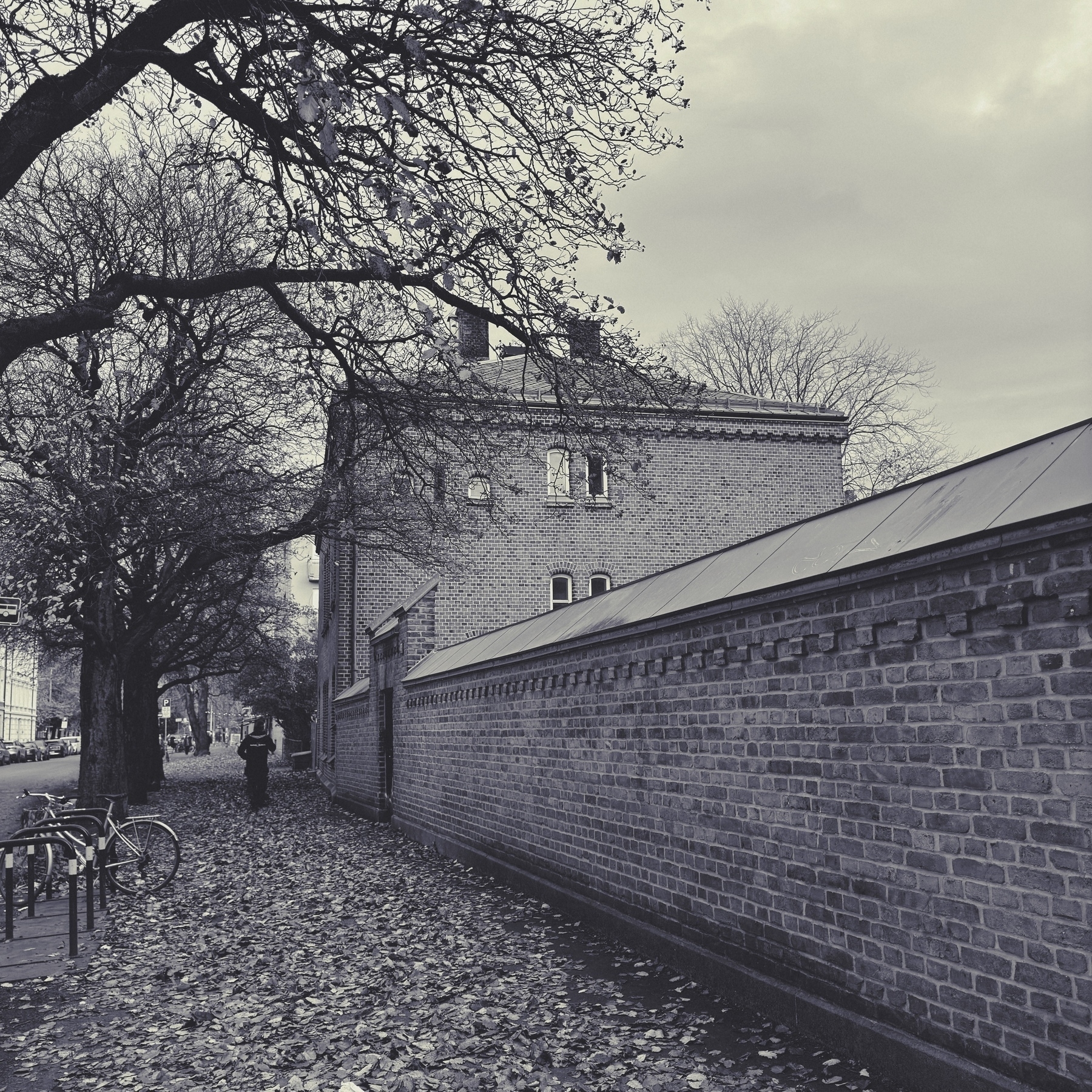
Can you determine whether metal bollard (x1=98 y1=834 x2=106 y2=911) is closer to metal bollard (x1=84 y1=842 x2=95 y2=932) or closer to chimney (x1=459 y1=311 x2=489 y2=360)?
metal bollard (x1=84 y1=842 x2=95 y2=932)

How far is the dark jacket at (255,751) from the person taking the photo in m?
19.4

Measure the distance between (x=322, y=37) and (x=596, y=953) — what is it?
6.24m

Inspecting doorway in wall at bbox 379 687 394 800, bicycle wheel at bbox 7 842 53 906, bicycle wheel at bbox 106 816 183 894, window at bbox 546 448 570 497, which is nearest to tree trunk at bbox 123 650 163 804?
doorway in wall at bbox 379 687 394 800

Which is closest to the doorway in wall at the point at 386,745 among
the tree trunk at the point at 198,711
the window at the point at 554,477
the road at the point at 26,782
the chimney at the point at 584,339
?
the road at the point at 26,782

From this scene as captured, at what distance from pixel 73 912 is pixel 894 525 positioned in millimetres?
6668

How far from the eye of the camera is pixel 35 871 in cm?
977

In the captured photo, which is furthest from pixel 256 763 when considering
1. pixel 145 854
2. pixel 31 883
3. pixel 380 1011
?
pixel 380 1011

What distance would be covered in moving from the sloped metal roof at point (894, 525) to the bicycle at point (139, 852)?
216 inches

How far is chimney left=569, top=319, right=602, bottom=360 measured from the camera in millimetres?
7727

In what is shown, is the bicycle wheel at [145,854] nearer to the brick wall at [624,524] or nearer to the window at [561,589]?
the brick wall at [624,524]

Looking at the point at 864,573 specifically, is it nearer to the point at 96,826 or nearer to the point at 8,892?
the point at 8,892

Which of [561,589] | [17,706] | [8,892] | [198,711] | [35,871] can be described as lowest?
[35,871]

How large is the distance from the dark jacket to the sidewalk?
9.67 meters

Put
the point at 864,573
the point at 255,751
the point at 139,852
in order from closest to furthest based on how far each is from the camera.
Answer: the point at 864,573
the point at 139,852
the point at 255,751
